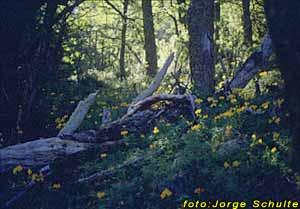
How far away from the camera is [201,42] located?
1185cm

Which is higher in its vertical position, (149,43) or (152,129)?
A: (149,43)

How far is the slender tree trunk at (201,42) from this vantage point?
11859 mm

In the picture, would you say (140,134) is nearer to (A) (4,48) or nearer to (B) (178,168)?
(B) (178,168)

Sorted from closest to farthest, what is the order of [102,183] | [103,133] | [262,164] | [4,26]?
[262,164] → [102,183] → [103,133] → [4,26]

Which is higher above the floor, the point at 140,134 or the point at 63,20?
the point at 63,20

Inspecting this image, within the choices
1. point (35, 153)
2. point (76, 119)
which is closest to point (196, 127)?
point (35, 153)

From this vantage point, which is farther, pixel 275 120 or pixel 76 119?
pixel 76 119

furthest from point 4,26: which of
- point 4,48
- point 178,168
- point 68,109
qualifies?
point 178,168

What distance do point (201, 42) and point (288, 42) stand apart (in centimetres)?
643

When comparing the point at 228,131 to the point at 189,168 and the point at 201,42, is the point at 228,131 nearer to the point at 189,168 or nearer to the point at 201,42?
the point at 189,168

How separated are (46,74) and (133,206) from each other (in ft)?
18.8

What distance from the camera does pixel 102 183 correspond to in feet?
25.1

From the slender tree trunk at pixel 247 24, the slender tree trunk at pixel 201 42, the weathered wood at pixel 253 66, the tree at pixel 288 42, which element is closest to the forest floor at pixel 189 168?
the tree at pixel 288 42

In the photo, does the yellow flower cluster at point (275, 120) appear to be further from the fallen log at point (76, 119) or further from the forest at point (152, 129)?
the fallen log at point (76, 119)
